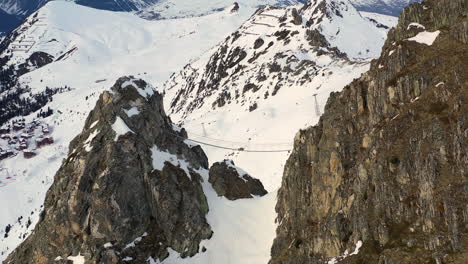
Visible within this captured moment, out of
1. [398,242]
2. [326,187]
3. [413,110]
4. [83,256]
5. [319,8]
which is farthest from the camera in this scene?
[319,8]

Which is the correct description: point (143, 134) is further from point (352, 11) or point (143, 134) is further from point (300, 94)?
point (352, 11)

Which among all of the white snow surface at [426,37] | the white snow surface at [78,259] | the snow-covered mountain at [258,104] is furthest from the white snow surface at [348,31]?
the white snow surface at [78,259]

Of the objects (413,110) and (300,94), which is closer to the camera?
(413,110)

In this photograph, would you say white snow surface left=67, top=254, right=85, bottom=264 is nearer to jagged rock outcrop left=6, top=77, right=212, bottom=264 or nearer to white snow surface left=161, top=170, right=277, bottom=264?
jagged rock outcrop left=6, top=77, right=212, bottom=264

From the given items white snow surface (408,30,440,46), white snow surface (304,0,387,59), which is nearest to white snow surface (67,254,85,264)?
white snow surface (408,30,440,46)

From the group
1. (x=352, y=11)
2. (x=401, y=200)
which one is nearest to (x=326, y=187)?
(x=401, y=200)

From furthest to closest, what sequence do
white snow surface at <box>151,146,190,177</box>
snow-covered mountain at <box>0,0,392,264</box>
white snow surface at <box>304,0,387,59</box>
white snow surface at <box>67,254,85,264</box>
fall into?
white snow surface at <box>304,0,387,59</box> < snow-covered mountain at <box>0,0,392,264</box> < white snow surface at <box>151,146,190,177</box> < white snow surface at <box>67,254,85,264</box>
